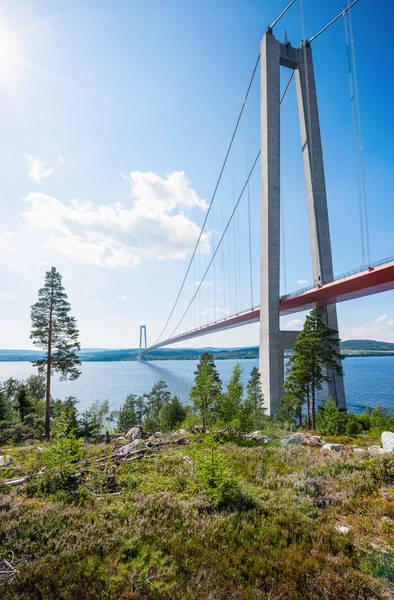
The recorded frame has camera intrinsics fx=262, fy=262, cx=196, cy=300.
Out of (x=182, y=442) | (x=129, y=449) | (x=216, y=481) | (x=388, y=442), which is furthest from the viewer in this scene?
(x=182, y=442)

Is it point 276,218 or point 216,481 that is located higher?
point 276,218

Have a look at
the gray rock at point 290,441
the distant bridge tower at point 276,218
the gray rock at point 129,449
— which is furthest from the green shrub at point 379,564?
the distant bridge tower at point 276,218

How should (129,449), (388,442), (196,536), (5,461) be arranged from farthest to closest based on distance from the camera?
(388,442)
(129,449)
(5,461)
(196,536)

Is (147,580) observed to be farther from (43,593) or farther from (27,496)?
(27,496)

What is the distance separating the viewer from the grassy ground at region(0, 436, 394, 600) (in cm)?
334

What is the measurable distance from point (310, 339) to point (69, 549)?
1707 centimetres

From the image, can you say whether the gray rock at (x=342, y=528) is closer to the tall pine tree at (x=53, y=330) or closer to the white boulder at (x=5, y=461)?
the white boulder at (x=5, y=461)

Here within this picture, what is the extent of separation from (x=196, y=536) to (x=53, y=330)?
16678mm

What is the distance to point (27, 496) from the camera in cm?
580

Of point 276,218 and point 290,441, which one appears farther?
point 276,218

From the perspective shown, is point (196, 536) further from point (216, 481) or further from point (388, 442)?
point (388, 442)

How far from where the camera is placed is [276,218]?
25.3 metres

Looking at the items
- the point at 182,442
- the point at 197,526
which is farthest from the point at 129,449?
the point at 197,526

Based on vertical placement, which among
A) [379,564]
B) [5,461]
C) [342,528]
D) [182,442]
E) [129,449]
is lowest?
[182,442]
